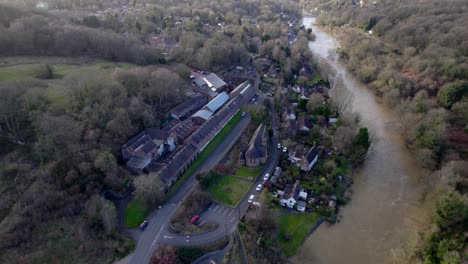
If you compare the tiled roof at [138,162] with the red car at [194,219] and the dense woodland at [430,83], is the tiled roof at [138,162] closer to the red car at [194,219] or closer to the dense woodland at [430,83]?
the red car at [194,219]

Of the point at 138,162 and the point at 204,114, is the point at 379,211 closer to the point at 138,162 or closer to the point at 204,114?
the point at 204,114

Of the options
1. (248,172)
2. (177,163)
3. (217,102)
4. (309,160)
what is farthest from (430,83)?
(177,163)

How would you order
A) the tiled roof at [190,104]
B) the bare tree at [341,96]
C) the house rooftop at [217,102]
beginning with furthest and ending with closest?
the bare tree at [341,96] < the house rooftop at [217,102] < the tiled roof at [190,104]

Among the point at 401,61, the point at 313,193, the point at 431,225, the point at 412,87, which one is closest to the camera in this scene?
the point at 431,225

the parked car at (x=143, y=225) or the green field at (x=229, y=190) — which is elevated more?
the green field at (x=229, y=190)

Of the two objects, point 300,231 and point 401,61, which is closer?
point 300,231

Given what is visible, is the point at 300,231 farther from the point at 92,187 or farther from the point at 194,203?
the point at 92,187

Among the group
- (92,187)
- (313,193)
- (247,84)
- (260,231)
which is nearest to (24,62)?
(92,187)

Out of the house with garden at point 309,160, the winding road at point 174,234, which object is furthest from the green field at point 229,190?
the house with garden at point 309,160
